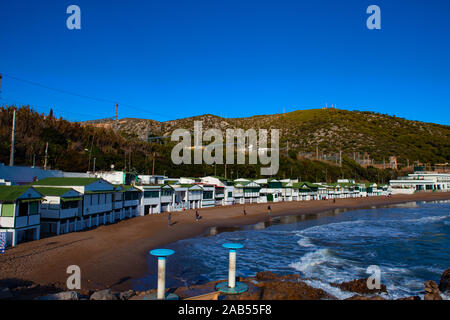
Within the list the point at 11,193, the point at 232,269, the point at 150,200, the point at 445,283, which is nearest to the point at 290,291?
the point at 232,269

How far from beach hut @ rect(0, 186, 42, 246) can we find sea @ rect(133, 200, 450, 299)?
9.93 meters

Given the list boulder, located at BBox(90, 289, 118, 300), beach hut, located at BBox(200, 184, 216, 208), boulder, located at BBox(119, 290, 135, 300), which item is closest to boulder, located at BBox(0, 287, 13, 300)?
boulder, located at BBox(90, 289, 118, 300)

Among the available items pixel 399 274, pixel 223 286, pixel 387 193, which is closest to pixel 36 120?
pixel 223 286

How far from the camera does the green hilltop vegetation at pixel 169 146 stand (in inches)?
2520

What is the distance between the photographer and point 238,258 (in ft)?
81.6

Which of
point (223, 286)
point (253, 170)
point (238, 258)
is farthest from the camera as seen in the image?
point (253, 170)

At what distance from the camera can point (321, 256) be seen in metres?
25.9

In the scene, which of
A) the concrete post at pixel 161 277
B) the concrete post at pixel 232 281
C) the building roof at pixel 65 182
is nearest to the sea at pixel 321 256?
the concrete post at pixel 232 281

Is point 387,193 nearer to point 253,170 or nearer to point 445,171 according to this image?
point 253,170

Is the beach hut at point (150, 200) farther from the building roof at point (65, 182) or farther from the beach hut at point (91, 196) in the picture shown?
the building roof at point (65, 182)

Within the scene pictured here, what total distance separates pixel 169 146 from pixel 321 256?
89.0 m
